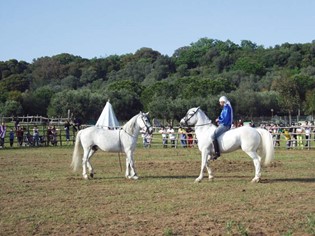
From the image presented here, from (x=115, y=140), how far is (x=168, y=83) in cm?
7448

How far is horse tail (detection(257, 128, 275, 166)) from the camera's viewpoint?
1351cm

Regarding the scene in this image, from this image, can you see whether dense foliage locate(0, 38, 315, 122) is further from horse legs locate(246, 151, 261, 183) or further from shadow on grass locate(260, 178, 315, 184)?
horse legs locate(246, 151, 261, 183)

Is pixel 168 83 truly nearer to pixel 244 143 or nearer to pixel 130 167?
pixel 130 167

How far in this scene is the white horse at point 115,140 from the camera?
14.8 m

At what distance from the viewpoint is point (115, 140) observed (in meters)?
14.8

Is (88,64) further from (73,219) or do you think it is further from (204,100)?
(73,219)

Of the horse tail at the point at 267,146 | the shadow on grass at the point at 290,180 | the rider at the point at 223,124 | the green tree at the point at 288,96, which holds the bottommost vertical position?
the shadow on grass at the point at 290,180

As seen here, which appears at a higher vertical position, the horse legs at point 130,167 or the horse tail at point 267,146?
the horse tail at point 267,146

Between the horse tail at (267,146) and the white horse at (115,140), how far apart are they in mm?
3217

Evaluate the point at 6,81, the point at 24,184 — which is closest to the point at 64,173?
the point at 24,184

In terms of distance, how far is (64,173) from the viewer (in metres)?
16.4

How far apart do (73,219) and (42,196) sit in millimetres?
2898

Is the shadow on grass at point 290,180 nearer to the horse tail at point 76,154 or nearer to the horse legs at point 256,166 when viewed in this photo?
the horse legs at point 256,166

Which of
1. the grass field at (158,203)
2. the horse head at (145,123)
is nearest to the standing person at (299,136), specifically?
the grass field at (158,203)
